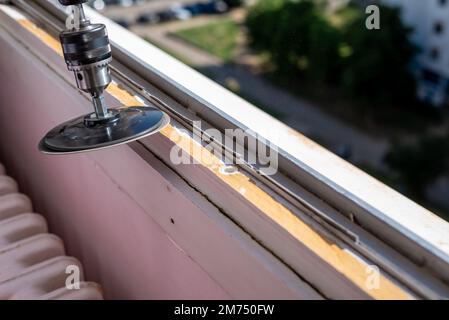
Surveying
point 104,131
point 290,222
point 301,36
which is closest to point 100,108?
point 104,131

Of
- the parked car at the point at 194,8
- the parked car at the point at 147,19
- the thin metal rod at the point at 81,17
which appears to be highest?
the thin metal rod at the point at 81,17

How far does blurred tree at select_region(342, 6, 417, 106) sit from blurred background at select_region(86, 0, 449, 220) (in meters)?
0.01

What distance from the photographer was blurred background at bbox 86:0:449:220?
161 inches

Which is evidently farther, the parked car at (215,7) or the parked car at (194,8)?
the parked car at (194,8)

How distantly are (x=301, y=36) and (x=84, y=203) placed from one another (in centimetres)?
362

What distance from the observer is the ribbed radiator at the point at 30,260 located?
0.63 meters

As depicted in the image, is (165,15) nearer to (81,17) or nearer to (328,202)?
(81,17)

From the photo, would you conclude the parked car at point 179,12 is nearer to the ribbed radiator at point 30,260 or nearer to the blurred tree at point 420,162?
the blurred tree at point 420,162

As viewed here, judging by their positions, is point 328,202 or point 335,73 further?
point 335,73

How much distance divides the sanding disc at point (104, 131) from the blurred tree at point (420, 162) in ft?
12.9

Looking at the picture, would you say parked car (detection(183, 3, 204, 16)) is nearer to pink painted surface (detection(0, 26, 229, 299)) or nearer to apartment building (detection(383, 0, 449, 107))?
apartment building (detection(383, 0, 449, 107))

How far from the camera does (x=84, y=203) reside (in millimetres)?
775

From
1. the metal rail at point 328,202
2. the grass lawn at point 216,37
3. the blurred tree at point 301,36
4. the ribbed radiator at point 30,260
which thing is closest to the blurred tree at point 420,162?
the blurred tree at point 301,36
